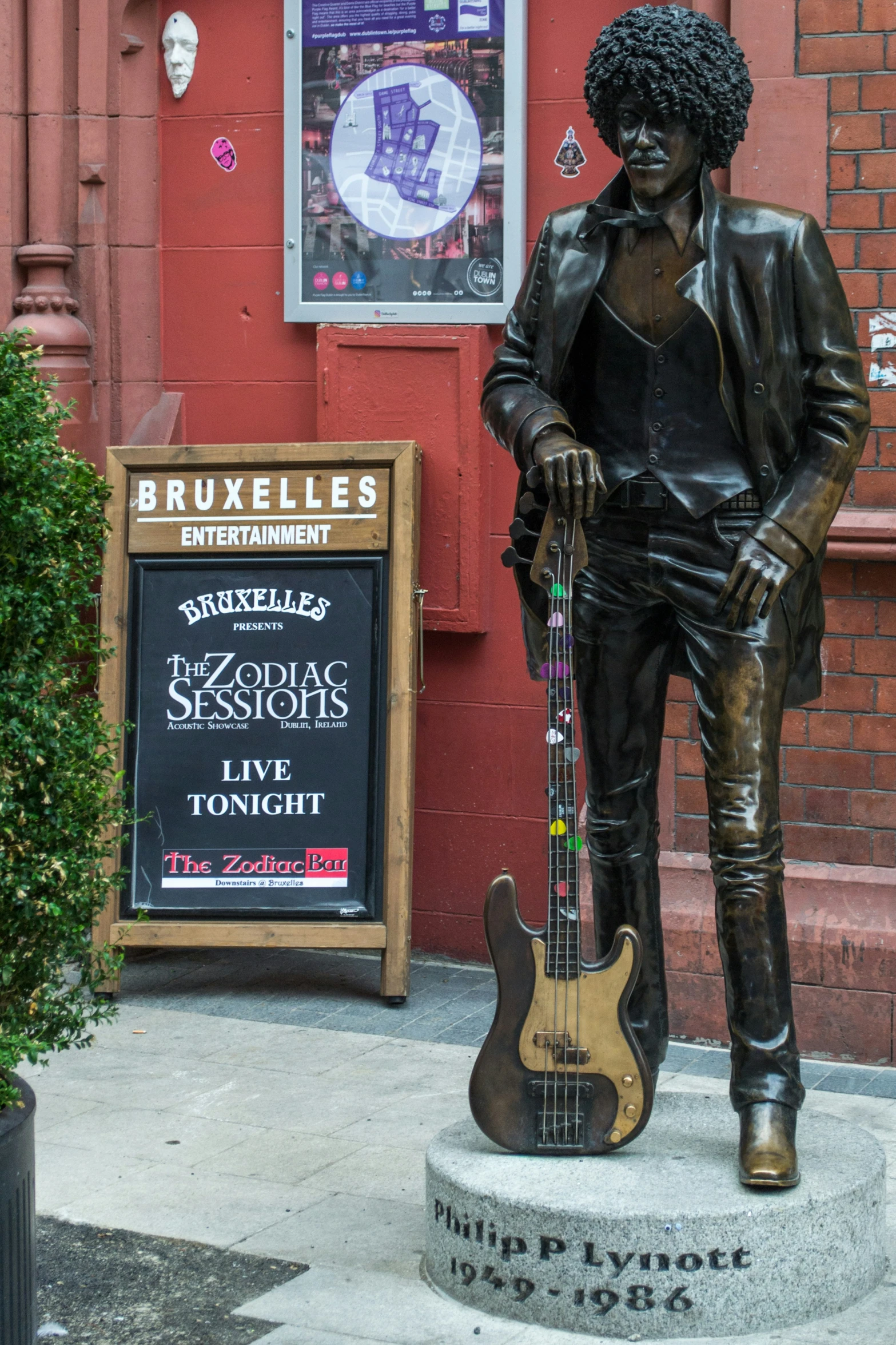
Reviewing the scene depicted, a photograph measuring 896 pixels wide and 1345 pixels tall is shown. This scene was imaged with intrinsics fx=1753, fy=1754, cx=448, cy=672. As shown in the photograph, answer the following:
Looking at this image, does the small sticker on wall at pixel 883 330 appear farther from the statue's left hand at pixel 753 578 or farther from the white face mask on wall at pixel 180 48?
the white face mask on wall at pixel 180 48

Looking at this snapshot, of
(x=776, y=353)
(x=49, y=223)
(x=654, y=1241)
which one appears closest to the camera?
(x=654, y=1241)

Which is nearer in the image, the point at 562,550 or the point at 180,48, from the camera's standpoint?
the point at 562,550

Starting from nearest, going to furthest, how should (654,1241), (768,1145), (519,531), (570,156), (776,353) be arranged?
1. (654,1241)
2. (768,1145)
3. (776,353)
4. (519,531)
5. (570,156)

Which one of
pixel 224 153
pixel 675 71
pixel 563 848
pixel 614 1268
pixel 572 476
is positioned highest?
pixel 224 153

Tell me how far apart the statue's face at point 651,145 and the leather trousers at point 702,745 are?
662 mm

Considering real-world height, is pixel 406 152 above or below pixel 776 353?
above

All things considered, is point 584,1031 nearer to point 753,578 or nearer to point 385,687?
point 753,578

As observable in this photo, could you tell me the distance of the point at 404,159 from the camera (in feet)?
20.5

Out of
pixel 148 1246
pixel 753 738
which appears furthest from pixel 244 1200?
pixel 753 738

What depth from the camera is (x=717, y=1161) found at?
356cm

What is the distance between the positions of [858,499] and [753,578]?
204cm

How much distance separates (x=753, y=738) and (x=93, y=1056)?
2674 mm

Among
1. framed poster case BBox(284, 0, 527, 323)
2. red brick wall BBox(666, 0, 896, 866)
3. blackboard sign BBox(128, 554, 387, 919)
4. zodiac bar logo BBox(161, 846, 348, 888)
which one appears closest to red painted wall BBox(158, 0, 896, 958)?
red brick wall BBox(666, 0, 896, 866)

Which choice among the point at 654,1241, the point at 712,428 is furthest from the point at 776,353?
the point at 654,1241
